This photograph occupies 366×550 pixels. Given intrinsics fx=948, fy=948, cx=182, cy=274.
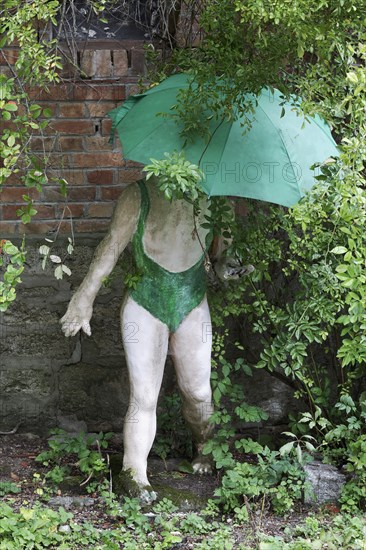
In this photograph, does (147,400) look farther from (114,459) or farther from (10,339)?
(10,339)

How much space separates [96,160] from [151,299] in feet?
3.43

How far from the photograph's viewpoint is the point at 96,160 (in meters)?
5.05

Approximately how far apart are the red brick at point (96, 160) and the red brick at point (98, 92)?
294mm

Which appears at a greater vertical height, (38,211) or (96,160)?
(96,160)

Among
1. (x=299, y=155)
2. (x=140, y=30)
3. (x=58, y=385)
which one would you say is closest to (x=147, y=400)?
(x=58, y=385)

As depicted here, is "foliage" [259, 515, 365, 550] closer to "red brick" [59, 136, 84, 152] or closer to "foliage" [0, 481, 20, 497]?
"foliage" [0, 481, 20, 497]

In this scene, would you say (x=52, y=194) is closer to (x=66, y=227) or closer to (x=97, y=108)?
(x=66, y=227)

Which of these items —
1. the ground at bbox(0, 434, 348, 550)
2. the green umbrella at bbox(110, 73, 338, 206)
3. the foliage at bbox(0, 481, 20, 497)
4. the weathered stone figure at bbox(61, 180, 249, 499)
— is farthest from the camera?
the foliage at bbox(0, 481, 20, 497)

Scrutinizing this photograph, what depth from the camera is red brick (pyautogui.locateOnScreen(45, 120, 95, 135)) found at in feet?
16.5

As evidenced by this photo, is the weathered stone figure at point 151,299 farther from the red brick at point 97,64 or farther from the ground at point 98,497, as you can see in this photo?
the red brick at point 97,64

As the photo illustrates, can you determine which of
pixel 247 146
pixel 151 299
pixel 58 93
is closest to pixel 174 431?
pixel 151 299

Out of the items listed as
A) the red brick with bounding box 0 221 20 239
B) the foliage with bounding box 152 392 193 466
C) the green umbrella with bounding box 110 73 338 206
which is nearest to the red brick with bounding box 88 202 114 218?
the red brick with bounding box 0 221 20 239

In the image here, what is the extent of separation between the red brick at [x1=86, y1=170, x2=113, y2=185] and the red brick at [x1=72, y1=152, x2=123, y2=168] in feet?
0.11

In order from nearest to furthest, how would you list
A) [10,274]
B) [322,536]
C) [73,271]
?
[322,536] → [10,274] → [73,271]
